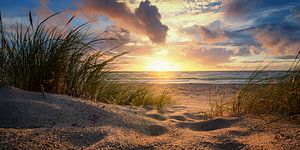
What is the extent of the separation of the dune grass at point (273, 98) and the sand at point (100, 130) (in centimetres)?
34

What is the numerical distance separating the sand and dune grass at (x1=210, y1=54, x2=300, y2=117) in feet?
1.10

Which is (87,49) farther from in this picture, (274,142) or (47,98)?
(274,142)

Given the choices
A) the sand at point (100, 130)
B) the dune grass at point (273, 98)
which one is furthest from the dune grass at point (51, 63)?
the dune grass at point (273, 98)

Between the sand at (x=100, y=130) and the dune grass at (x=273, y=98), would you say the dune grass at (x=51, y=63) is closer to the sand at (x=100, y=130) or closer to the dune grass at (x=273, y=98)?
the sand at (x=100, y=130)

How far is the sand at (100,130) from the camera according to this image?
1.56 meters

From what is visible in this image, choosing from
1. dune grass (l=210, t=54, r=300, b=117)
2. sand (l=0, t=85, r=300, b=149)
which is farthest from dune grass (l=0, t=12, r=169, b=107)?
dune grass (l=210, t=54, r=300, b=117)

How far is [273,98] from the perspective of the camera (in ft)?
8.91

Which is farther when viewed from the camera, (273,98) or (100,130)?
(273,98)

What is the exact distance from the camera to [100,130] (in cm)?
183

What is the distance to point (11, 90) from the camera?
2289 mm

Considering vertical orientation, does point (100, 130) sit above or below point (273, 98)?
below

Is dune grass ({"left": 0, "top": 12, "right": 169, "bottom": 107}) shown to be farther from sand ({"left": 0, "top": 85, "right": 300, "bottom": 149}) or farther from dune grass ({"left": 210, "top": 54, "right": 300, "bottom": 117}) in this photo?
dune grass ({"left": 210, "top": 54, "right": 300, "bottom": 117})

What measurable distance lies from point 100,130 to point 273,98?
1.85 metres

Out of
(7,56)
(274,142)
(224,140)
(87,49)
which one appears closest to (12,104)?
(7,56)
